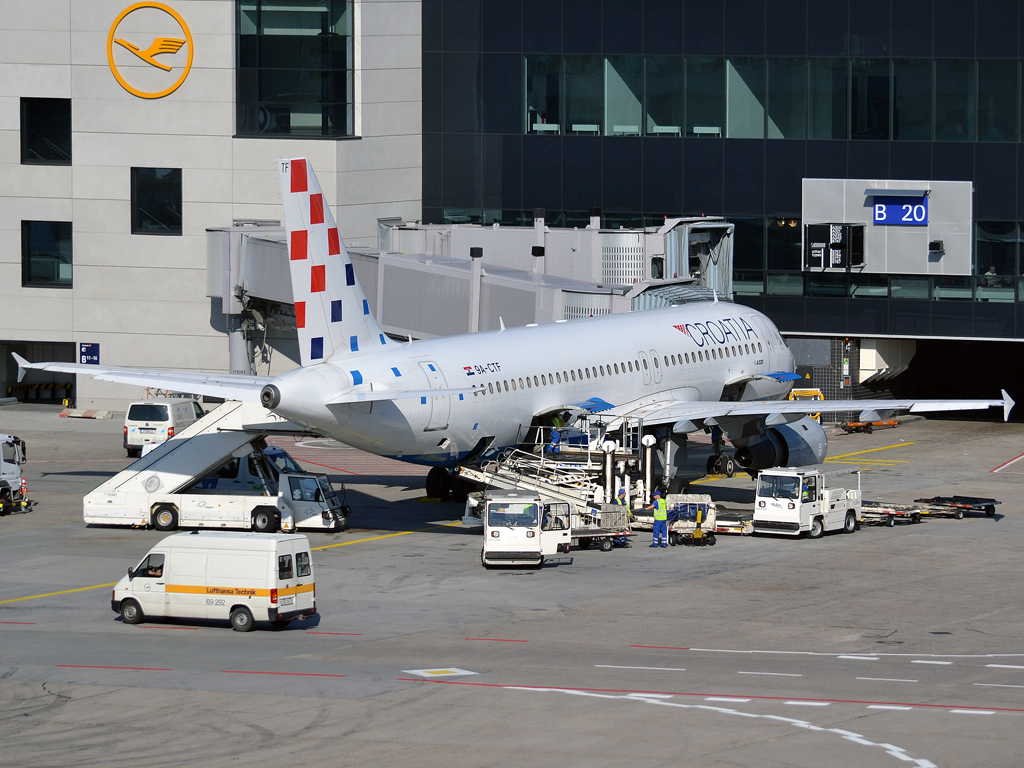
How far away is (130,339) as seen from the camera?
81688 millimetres

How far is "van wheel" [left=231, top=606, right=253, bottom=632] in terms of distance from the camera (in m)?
33.7

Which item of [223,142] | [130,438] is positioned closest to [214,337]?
[223,142]

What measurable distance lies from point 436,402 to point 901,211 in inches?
1625

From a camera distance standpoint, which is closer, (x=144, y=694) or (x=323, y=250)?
(x=144, y=694)

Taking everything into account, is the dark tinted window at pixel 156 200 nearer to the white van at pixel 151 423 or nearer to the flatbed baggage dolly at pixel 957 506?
the white van at pixel 151 423

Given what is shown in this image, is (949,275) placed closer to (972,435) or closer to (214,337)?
(972,435)

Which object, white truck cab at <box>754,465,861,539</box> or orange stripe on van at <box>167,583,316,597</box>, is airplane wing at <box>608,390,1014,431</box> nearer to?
white truck cab at <box>754,465,861,539</box>

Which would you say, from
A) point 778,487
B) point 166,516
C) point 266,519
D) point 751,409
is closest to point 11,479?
point 166,516

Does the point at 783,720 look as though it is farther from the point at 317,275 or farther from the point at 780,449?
the point at 780,449

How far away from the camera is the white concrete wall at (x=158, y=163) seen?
80.1 meters

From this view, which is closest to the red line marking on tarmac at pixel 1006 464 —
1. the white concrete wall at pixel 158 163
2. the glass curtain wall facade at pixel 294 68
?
the white concrete wall at pixel 158 163

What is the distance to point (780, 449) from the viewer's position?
180 feet

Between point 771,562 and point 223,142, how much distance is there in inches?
1855

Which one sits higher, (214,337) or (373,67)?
(373,67)
